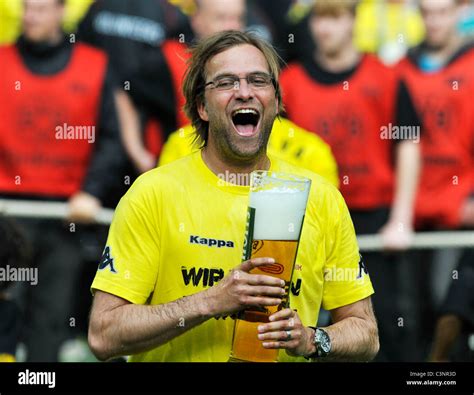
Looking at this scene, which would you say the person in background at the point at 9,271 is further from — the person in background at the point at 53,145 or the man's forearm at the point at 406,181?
the man's forearm at the point at 406,181

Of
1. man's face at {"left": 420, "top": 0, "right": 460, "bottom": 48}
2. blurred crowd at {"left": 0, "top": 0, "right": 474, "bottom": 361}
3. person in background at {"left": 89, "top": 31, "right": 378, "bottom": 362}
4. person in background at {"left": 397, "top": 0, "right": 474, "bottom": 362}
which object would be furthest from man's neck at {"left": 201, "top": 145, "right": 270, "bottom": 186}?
man's face at {"left": 420, "top": 0, "right": 460, "bottom": 48}

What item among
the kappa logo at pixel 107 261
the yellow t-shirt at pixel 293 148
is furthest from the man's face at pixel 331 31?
the kappa logo at pixel 107 261

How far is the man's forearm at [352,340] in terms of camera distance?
3.34 meters

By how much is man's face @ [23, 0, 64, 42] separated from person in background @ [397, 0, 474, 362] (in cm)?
171

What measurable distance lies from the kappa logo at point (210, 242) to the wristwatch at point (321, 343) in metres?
0.36

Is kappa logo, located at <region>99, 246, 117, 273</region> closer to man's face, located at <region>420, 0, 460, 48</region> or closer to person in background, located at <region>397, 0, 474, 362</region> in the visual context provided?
person in background, located at <region>397, 0, 474, 362</region>

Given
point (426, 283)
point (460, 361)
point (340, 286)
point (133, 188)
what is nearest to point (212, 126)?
point (133, 188)

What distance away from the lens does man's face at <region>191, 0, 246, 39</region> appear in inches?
228

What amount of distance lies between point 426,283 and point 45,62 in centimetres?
219

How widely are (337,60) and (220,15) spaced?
655 millimetres

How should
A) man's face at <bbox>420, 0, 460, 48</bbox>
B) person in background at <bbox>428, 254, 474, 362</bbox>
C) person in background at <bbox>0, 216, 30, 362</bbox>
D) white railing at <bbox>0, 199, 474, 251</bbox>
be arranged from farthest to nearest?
1. man's face at <bbox>420, 0, 460, 48</bbox>
2. white railing at <bbox>0, 199, 474, 251</bbox>
3. person in background at <bbox>428, 254, 474, 362</bbox>
4. person in background at <bbox>0, 216, 30, 362</bbox>

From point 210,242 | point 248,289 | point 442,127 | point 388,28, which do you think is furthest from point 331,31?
point 248,289

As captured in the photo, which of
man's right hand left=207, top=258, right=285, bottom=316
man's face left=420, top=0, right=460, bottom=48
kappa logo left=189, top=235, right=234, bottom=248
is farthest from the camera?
man's face left=420, top=0, right=460, bottom=48

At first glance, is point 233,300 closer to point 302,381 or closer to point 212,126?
point 212,126
